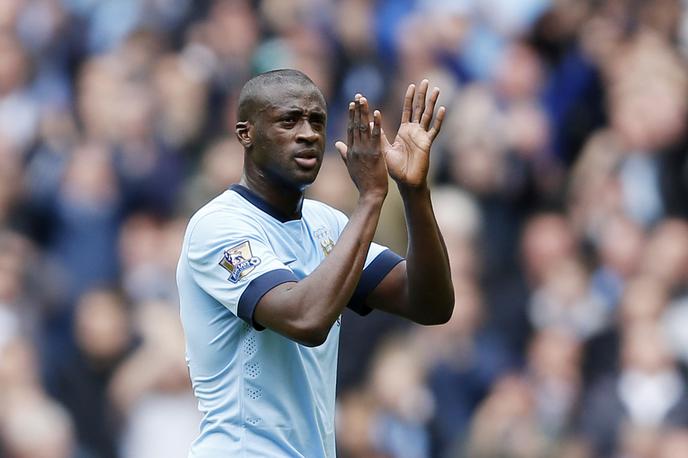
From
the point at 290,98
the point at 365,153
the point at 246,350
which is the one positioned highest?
the point at 290,98

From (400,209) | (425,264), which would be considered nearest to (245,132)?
(425,264)

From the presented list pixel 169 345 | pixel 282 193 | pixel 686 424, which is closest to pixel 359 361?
pixel 169 345

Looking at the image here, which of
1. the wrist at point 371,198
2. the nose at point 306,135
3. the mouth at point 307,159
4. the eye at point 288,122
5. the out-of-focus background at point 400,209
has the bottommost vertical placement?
the out-of-focus background at point 400,209

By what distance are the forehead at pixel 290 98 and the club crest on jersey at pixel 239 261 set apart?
0.46 metres

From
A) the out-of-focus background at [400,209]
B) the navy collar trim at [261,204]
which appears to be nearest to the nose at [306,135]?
the navy collar trim at [261,204]

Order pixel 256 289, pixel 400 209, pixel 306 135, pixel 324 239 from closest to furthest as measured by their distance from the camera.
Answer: pixel 256 289 → pixel 306 135 → pixel 324 239 → pixel 400 209

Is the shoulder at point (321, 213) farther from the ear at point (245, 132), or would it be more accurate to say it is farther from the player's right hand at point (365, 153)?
the player's right hand at point (365, 153)

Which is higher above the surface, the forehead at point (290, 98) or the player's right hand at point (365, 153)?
the forehead at point (290, 98)

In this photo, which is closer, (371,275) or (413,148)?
(413,148)

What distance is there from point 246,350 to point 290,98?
0.80 meters

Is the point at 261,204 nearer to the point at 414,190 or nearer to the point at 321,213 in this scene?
the point at 321,213

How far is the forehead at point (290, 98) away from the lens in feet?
13.6

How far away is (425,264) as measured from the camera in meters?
4.21

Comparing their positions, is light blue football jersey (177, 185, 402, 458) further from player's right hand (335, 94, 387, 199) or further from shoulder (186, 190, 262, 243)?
player's right hand (335, 94, 387, 199)
